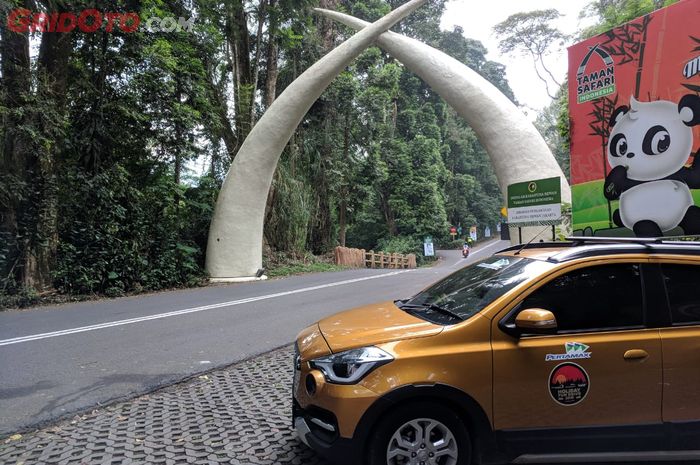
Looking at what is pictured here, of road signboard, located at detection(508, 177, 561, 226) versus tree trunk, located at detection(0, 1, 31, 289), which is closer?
road signboard, located at detection(508, 177, 561, 226)

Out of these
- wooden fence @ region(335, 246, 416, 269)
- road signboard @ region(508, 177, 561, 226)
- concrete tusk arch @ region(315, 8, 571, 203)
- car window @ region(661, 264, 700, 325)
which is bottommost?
Result: wooden fence @ region(335, 246, 416, 269)

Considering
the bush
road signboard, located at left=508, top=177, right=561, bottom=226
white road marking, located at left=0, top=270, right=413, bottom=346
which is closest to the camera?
white road marking, located at left=0, top=270, right=413, bottom=346

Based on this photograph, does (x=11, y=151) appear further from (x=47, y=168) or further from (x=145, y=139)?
(x=145, y=139)

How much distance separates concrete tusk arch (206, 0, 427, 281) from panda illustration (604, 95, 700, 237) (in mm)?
12157

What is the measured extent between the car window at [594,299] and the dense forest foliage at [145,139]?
376 inches

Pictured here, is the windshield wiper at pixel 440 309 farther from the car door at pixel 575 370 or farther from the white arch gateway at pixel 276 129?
the white arch gateway at pixel 276 129

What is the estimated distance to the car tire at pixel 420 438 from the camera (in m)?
3.01

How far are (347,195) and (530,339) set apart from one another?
91.9ft

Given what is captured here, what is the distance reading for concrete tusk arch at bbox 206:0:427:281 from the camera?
720 inches

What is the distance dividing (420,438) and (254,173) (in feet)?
54.1

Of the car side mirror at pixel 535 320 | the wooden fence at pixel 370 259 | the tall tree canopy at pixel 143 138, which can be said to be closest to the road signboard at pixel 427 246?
the wooden fence at pixel 370 259

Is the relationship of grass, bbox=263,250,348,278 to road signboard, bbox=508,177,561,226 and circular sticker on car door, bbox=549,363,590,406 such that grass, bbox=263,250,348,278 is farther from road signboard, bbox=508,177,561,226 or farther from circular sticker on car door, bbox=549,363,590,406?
circular sticker on car door, bbox=549,363,590,406

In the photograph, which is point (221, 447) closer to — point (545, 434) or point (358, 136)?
point (545, 434)

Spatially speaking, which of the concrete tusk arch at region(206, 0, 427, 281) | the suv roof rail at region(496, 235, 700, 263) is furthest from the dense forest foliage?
the suv roof rail at region(496, 235, 700, 263)
